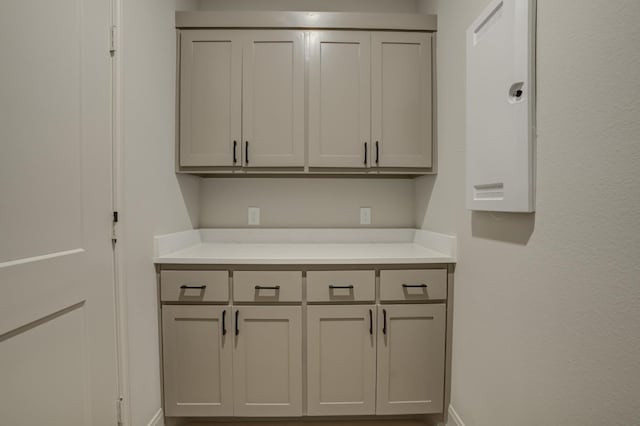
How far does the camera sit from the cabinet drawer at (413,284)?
1621 mm

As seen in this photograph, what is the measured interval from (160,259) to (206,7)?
1878mm

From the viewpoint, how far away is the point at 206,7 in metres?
2.19

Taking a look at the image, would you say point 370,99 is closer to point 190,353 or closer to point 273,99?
point 273,99

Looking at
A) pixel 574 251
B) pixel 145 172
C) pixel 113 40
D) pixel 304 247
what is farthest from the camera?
pixel 304 247

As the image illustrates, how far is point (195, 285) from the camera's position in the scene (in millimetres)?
1598

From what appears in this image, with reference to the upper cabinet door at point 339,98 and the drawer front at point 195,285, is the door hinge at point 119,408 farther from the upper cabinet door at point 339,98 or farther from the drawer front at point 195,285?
the upper cabinet door at point 339,98

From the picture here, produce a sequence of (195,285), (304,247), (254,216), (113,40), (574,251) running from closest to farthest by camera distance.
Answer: (574,251) < (113,40) < (195,285) < (304,247) < (254,216)

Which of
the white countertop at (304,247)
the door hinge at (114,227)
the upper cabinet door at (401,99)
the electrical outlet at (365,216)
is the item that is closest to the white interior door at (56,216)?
the door hinge at (114,227)

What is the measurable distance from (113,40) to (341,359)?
6.08 ft

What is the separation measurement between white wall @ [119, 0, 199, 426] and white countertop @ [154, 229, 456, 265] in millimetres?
147

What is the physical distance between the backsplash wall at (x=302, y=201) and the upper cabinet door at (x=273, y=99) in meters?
0.33

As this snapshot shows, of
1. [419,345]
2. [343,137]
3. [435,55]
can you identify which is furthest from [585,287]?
[435,55]

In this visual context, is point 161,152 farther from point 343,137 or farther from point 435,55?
point 435,55

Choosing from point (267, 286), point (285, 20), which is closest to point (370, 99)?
point (285, 20)
